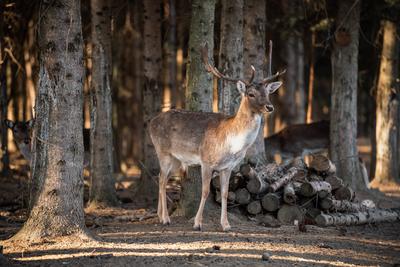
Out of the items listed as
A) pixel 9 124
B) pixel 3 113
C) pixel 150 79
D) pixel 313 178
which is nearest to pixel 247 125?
pixel 313 178

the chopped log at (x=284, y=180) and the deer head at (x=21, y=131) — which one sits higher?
the deer head at (x=21, y=131)

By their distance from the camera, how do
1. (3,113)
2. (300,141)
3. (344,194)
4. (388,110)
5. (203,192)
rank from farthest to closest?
(300,141)
(388,110)
(3,113)
(344,194)
(203,192)

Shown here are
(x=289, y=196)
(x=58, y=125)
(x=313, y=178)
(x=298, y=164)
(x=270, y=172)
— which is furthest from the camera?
(x=298, y=164)

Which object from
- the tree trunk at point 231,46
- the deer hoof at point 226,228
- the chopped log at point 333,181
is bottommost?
the deer hoof at point 226,228

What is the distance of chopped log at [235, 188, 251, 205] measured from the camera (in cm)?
1030

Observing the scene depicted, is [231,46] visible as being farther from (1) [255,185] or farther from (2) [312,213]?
(2) [312,213]

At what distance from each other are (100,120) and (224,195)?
3.65m

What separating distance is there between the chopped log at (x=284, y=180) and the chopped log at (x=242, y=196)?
44 cm

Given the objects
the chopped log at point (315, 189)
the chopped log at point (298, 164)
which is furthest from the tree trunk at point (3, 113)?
the chopped log at point (315, 189)

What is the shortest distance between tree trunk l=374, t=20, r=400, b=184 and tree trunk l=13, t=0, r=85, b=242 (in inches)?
427

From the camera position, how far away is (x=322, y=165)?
36.8 ft

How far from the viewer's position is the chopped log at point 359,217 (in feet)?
33.8

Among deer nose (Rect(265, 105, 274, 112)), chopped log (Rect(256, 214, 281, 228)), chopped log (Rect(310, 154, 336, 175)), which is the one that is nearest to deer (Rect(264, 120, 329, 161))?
chopped log (Rect(310, 154, 336, 175))

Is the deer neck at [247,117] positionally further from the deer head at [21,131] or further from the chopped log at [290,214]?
the deer head at [21,131]
